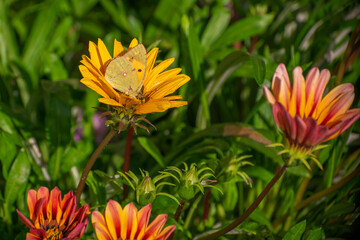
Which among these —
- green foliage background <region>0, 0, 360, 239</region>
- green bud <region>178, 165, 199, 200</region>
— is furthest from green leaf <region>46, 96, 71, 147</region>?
green bud <region>178, 165, 199, 200</region>

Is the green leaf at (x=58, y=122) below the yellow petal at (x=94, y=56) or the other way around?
below

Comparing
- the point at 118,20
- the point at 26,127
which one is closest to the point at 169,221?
the point at 26,127

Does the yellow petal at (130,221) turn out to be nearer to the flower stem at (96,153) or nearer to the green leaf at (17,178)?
the flower stem at (96,153)

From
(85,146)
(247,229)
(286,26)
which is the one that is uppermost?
(286,26)

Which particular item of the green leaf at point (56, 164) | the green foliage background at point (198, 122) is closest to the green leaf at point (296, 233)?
the green foliage background at point (198, 122)

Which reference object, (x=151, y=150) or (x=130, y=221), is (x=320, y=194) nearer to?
(x=151, y=150)

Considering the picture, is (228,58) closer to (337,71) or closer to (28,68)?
(337,71)
